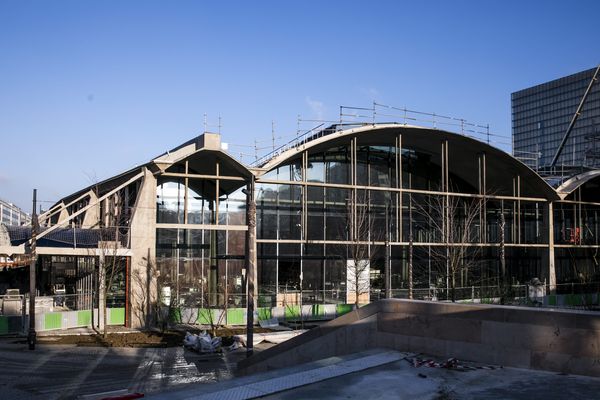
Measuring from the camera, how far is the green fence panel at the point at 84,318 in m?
30.2

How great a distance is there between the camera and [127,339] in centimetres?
2752

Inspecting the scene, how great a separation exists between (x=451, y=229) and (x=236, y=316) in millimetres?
16276

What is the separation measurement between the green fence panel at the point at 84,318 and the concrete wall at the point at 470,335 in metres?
17.5

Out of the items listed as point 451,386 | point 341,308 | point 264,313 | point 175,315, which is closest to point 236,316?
point 264,313

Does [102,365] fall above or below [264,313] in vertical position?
below

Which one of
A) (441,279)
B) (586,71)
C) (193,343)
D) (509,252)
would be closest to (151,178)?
(193,343)

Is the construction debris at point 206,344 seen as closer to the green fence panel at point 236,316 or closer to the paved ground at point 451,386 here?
the green fence panel at point 236,316

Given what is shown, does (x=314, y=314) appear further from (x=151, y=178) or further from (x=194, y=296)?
(x=151, y=178)

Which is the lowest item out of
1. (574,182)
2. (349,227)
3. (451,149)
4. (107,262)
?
(107,262)

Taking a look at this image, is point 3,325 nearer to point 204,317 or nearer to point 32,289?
point 32,289

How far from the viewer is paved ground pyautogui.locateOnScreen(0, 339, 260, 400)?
18094 mm

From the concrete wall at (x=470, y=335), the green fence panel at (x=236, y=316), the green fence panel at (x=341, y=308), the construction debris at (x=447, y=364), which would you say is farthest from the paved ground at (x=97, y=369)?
the green fence panel at (x=341, y=308)

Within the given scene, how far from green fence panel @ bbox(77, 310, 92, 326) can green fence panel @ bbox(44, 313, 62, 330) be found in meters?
0.95

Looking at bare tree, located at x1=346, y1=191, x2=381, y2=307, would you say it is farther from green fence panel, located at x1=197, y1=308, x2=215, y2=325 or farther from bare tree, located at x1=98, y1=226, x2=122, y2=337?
bare tree, located at x1=98, y1=226, x2=122, y2=337
